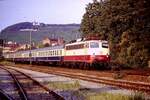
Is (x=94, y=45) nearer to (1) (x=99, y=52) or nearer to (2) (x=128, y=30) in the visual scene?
(1) (x=99, y=52)

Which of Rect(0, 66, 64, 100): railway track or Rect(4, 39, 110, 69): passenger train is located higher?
Rect(4, 39, 110, 69): passenger train

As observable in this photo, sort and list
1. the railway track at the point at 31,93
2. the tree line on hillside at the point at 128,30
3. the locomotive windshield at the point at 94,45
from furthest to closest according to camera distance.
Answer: the locomotive windshield at the point at 94,45 → the tree line on hillside at the point at 128,30 → the railway track at the point at 31,93

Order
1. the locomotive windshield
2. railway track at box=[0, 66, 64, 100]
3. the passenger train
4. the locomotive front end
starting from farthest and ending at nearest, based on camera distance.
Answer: the locomotive windshield → the passenger train → the locomotive front end → railway track at box=[0, 66, 64, 100]

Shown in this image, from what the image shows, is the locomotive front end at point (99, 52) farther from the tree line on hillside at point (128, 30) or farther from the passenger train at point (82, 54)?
the tree line on hillside at point (128, 30)

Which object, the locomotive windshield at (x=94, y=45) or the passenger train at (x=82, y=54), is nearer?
the passenger train at (x=82, y=54)

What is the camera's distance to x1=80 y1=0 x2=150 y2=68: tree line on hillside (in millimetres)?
34625

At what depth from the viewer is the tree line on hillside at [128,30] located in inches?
1363

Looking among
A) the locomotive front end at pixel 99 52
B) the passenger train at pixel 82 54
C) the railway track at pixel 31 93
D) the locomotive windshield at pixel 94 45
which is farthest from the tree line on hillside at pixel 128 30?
the railway track at pixel 31 93

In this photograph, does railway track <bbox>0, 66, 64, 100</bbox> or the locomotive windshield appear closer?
railway track <bbox>0, 66, 64, 100</bbox>

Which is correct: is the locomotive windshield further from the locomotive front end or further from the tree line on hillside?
the tree line on hillside

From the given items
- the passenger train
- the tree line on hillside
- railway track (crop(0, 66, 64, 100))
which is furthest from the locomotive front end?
railway track (crop(0, 66, 64, 100))

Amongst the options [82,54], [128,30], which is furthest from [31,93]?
[128,30]

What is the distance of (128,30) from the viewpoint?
1654 inches

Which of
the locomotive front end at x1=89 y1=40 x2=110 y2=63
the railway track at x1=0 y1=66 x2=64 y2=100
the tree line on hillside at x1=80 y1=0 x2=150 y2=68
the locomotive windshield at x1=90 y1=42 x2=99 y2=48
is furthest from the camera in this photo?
the locomotive windshield at x1=90 y1=42 x2=99 y2=48
